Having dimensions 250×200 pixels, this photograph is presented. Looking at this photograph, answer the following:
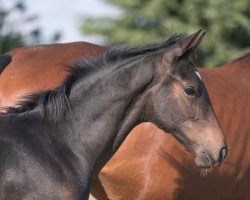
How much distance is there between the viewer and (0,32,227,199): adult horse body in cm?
486

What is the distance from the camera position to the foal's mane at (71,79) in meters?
5.07

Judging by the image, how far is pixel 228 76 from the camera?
6.96 meters

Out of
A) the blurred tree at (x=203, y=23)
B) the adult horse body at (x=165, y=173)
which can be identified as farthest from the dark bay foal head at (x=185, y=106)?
the blurred tree at (x=203, y=23)

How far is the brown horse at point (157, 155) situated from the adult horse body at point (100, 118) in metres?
1.22

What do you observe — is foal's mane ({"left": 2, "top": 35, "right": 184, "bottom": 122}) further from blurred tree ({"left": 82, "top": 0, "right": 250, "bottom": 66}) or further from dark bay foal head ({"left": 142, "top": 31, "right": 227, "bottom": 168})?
blurred tree ({"left": 82, "top": 0, "right": 250, "bottom": 66})

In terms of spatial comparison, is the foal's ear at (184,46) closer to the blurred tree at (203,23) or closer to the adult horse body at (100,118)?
the adult horse body at (100,118)

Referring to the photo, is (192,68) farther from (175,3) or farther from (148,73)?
(175,3)

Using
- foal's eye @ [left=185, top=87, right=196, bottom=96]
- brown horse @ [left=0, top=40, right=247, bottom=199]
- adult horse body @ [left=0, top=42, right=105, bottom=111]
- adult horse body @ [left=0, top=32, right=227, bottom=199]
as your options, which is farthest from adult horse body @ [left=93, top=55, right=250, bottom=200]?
foal's eye @ [left=185, top=87, right=196, bottom=96]

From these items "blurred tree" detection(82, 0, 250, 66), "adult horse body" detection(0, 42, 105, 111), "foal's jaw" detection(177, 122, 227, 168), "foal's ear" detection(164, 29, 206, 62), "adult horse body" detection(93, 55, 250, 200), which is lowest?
"blurred tree" detection(82, 0, 250, 66)

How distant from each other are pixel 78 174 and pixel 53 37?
1084 centimetres

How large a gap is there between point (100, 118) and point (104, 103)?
11 centimetres

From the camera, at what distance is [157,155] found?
21.1 feet

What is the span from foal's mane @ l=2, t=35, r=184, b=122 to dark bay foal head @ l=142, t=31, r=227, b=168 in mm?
198

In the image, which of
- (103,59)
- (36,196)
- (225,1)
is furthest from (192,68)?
(225,1)
